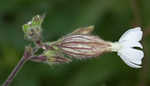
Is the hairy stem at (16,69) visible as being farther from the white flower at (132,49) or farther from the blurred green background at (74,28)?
the blurred green background at (74,28)

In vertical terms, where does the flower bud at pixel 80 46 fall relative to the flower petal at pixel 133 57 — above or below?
above

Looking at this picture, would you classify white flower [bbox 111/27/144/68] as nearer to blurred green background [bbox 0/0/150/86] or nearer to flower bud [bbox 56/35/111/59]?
flower bud [bbox 56/35/111/59]

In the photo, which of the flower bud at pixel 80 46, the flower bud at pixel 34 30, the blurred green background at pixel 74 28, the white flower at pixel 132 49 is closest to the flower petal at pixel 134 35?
the white flower at pixel 132 49

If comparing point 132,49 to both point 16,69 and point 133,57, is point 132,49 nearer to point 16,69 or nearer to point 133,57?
point 133,57

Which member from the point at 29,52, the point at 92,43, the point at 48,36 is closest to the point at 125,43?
the point at 92,43

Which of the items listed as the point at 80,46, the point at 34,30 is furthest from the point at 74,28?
the point at 34,30

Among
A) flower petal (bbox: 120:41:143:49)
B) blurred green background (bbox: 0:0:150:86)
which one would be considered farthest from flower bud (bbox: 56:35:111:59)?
blurred green background (bbox: 0:0:150:86)
